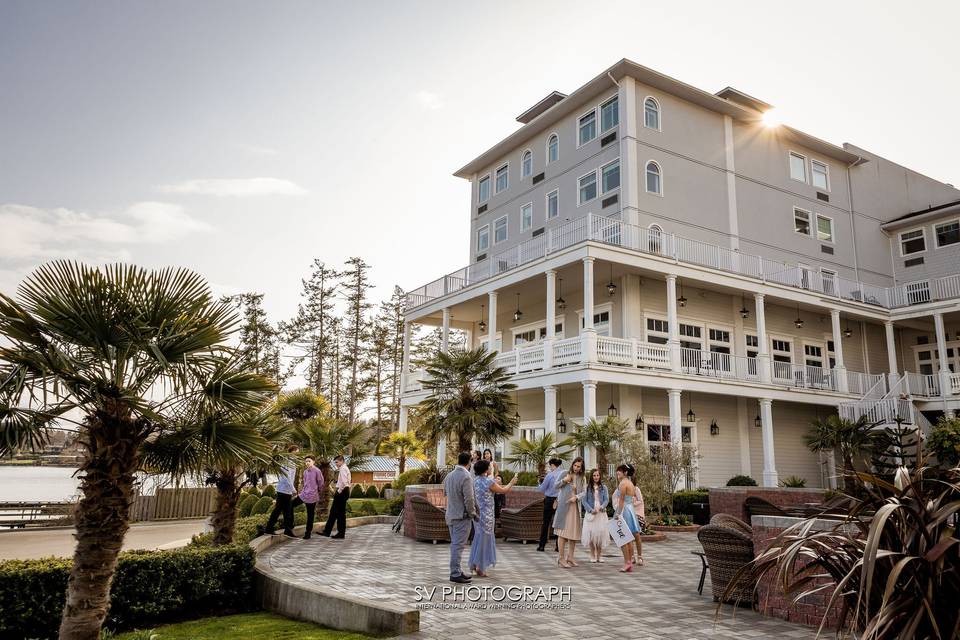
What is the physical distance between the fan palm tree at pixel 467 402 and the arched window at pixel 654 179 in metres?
9.65

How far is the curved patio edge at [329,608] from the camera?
19.4 ft

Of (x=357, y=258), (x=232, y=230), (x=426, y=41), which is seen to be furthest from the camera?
(x=357, y=258)

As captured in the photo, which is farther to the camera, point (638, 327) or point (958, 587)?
point (638, 327)

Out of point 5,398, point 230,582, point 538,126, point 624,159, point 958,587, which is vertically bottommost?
point 230,582

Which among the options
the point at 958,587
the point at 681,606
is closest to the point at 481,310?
the point at 681,606

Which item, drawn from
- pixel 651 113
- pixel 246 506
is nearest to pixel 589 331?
pixel 651 113

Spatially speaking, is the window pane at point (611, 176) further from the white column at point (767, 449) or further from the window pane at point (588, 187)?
the white column at point (767, 449)

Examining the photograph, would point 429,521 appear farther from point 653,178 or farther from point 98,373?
point 653,178

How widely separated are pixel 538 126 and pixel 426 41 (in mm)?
14978

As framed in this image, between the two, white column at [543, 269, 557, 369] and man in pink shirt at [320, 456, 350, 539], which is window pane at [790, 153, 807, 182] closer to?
white column at [543, 269, 557, 369]

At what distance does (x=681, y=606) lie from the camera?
24.0 feet

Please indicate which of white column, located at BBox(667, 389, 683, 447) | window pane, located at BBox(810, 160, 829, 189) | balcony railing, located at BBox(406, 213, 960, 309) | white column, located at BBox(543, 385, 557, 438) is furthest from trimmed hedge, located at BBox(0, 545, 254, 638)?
window pane, located at BBox(810, 160, 829, 189)

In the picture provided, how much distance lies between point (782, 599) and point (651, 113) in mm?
19857

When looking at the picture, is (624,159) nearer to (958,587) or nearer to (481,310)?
(481,310)
